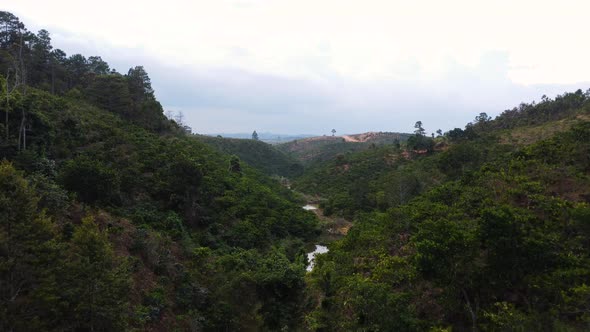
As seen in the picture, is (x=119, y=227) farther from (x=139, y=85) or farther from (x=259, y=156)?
(x=259, y=156)

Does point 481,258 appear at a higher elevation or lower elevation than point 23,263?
lower

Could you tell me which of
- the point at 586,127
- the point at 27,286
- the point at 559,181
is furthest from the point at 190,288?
the point at 586,127

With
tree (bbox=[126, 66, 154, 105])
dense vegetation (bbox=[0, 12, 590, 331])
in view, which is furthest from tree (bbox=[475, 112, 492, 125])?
tree (bbox=[126, 66, 154, 105])

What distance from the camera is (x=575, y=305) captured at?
37.6ft

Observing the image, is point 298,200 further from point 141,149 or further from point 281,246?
point 141,149

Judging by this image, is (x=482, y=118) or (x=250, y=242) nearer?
(x=250, y=242)

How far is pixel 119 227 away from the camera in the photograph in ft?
68.1

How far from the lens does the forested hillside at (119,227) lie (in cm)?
1130

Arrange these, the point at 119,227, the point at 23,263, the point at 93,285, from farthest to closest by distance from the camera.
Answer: the point at 119,227 → the point at 93,285 → the point at 23,263

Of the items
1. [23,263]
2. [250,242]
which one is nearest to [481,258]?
[23,263]

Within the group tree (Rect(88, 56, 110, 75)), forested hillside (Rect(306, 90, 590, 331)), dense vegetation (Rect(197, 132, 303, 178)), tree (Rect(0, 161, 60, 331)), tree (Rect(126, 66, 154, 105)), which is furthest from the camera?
dense vegetation (Rect(197, 132, 303, 178))

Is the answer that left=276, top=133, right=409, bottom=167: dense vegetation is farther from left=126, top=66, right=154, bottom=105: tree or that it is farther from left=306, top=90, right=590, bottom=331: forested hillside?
left=306, top=90, right=590, bottom=331: forested hillside

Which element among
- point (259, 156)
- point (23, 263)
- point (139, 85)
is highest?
point (139, 85)

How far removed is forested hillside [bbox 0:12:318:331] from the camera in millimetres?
11305
